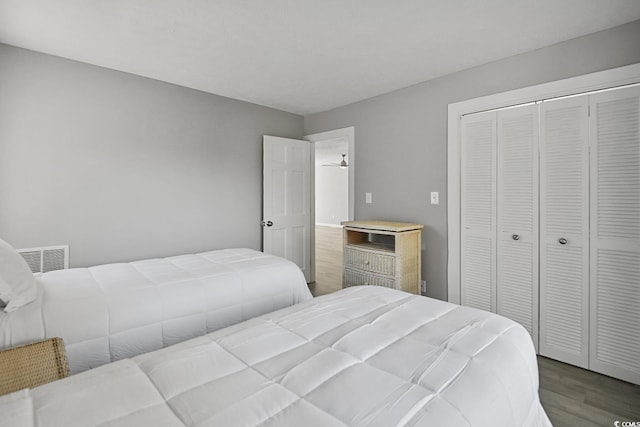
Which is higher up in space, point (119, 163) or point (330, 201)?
point (119, 163)

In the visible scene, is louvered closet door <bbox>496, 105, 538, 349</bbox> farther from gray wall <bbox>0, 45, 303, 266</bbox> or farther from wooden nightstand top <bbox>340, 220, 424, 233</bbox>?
gray wall <bbox>0, 45, 303, 266</bbox>

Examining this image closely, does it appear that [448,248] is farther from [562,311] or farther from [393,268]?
[562,311]

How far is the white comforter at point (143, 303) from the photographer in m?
1.59

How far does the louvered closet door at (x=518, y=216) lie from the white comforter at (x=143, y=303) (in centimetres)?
173

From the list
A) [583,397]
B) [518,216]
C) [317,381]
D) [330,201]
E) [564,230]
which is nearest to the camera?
[317,381]

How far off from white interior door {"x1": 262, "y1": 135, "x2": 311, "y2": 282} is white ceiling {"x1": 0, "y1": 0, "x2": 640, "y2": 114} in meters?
1.17

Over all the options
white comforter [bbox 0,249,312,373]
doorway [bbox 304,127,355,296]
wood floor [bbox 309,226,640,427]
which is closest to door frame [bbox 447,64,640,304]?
wood floor [bbox 309,226,640,427]

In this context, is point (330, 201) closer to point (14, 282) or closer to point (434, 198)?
point (434, 198)

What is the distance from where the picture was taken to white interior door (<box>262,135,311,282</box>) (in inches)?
160

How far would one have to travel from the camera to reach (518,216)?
267 centimetres

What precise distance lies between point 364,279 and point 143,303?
6.75 ft

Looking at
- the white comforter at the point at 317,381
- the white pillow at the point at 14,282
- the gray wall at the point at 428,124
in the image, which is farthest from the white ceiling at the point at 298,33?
the white comforter at the point at 317,381

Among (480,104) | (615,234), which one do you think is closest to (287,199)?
(480,104)

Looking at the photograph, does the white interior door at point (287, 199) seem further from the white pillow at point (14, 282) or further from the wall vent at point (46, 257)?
the white pillow at point (14, 282)
